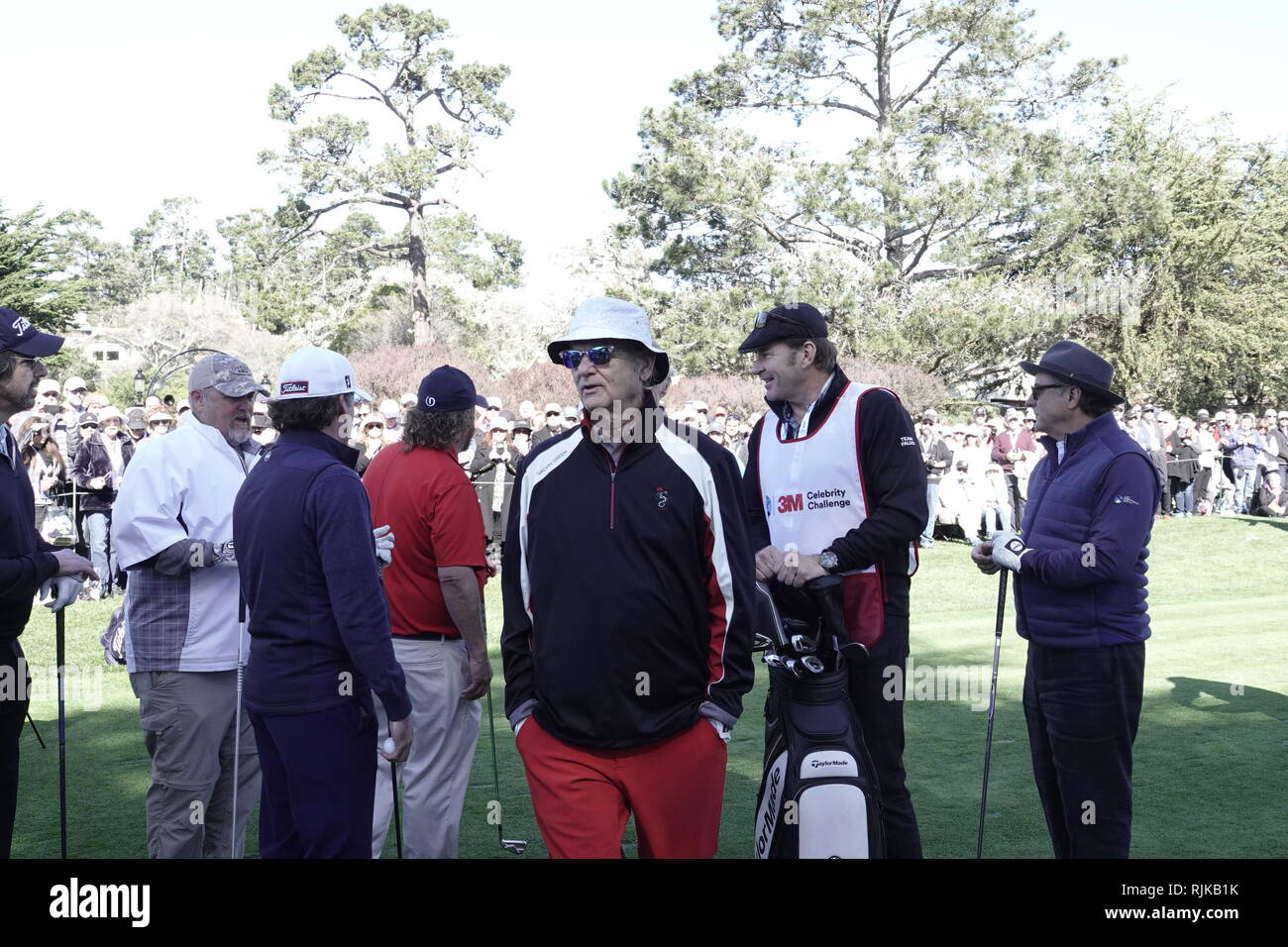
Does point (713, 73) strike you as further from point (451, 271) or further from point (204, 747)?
point (204, 747)

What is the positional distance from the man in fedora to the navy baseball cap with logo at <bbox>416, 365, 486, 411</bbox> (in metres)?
2.29

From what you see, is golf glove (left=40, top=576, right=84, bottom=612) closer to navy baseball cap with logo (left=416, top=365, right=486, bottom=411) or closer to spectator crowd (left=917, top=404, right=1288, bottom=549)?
navy baseball cap with logo (left=416, top=365, right=486, bottom=411)

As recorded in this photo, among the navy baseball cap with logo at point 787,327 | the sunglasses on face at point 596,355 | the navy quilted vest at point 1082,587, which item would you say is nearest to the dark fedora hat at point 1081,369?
the navy quilted vest at point 1082,587

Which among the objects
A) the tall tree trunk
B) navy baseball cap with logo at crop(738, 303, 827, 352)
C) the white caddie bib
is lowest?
the white caddie bib

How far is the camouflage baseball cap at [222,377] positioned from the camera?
17.6 ft

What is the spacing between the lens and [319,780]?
413 cm

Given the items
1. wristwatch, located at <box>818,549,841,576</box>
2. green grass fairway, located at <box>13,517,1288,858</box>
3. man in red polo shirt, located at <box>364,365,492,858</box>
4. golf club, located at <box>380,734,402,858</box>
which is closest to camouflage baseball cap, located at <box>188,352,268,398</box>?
man in red polo shirt, located at <box>364,365,492,858</box>

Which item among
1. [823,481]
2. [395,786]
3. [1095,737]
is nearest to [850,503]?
[823,481]

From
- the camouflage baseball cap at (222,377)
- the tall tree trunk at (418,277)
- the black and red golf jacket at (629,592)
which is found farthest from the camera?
the tall tree trunk at (418,277)

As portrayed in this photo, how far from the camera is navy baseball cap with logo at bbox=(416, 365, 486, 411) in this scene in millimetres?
5430

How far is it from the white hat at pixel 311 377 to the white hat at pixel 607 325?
86cm

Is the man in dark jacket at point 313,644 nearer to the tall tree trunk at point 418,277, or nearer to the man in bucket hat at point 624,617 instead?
the man in bucket hat at point 624,617

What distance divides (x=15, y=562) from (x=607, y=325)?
218 cm
